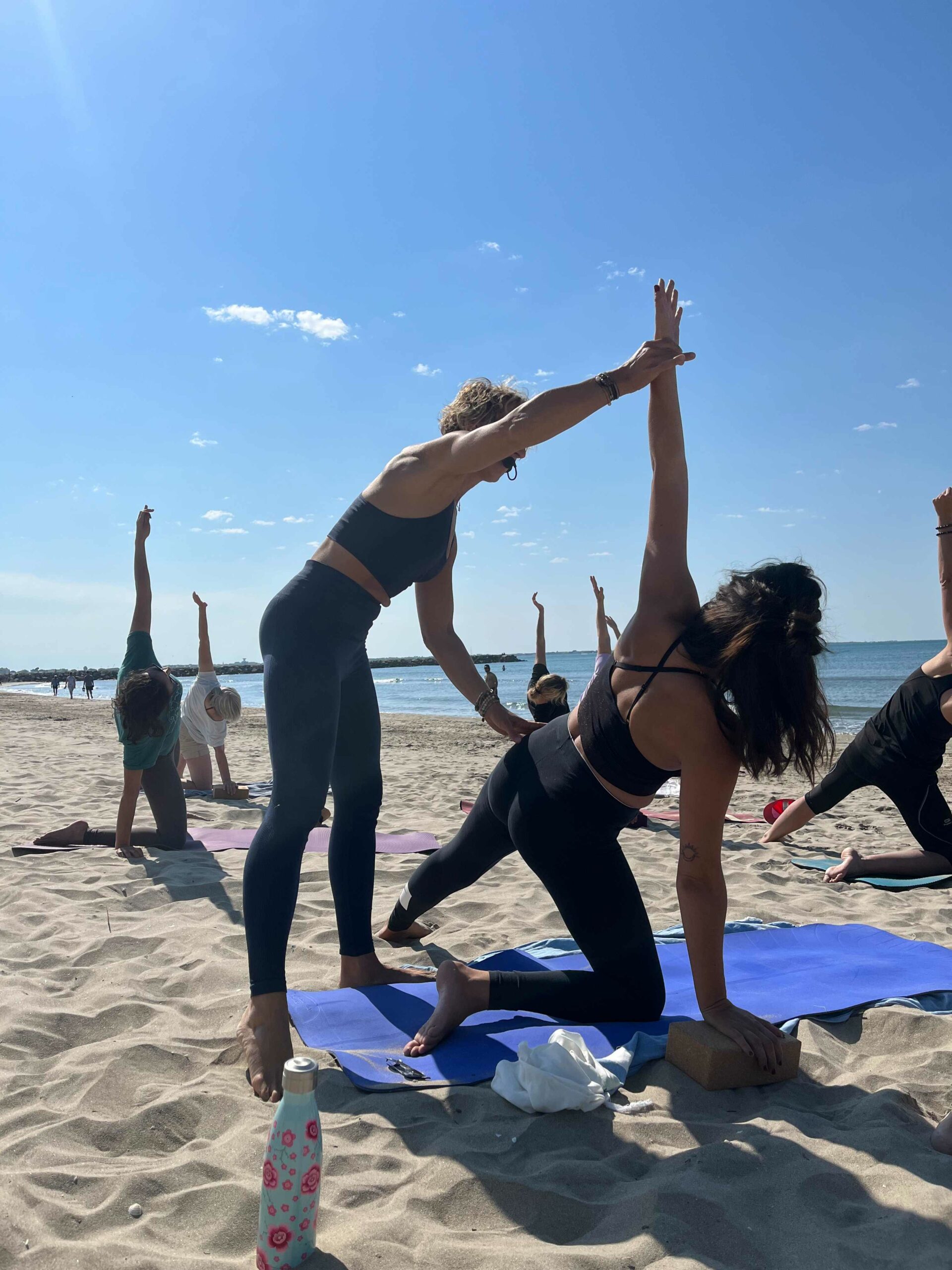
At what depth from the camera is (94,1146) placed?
1.93 metres

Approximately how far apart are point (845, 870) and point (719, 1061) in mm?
2939

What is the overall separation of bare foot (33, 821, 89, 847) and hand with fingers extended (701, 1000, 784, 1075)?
4074mm

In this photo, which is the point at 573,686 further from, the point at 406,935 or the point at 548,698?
the point at 406,935

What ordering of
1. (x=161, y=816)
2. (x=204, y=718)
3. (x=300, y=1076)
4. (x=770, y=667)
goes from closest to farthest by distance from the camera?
(x=300, y=1076), (x=770, y=667), (x=161, y=816), (x=204, y=718)

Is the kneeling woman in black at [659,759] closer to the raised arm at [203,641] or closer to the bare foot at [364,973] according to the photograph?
the bare foot at [364,973]

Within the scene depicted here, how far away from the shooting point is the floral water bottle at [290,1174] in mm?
1469

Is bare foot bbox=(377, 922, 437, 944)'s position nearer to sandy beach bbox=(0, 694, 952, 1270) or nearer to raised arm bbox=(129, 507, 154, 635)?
sandy beach bbox=(0, 694, 952, 1270)

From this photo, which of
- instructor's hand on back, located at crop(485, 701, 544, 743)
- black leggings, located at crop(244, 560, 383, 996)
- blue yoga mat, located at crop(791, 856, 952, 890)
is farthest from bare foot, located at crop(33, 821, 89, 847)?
blue yoga mat, located at crop(791, 856, 952, 890)

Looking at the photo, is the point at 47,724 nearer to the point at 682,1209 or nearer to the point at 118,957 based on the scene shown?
the point at 118,957

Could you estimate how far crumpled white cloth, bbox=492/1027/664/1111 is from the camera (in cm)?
209

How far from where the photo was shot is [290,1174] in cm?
149

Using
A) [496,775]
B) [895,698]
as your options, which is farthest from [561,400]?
[895,698]

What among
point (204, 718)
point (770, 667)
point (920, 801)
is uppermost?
point (770, 667)

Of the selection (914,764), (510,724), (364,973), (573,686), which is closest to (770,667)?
(510,724)
